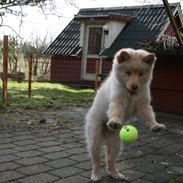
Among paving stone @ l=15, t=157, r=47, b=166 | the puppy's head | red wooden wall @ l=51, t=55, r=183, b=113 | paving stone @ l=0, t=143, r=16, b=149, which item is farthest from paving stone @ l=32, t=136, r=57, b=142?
red wooden wall @ l=51, t=55, r=183, b=113

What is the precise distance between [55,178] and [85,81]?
14.3m

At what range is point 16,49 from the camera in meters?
21.1

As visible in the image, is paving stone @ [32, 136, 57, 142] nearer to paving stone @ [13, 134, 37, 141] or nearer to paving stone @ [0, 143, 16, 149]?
paving stone @ [13, 134, 37, 141]

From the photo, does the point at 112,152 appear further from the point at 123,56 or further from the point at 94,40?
the point at 94,40

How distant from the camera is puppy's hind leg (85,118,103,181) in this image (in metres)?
4.36

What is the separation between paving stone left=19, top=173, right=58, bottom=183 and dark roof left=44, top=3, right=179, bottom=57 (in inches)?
464

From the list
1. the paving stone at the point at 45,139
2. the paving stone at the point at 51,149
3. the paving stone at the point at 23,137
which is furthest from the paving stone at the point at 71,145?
the paving stone at the point at 23,137

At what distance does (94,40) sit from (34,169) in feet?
48.2

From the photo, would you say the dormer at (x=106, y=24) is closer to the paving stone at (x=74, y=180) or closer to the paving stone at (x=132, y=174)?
the paving stone at (x=132, y=174)

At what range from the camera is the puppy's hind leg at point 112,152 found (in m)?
4.50

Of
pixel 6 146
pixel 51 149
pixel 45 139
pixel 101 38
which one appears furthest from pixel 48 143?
pixel 101 38

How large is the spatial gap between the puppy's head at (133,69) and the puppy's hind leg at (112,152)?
0.76m

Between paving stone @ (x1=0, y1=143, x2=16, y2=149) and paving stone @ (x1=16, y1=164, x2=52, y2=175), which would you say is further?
paving stone @ (x1=0, y1=143, x2=16, y2=149)

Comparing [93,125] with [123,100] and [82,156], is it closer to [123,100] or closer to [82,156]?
[123,100]
